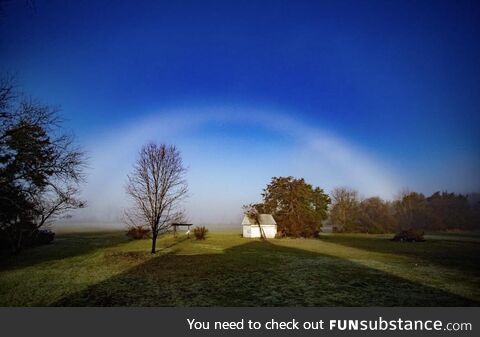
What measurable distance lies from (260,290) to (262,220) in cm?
4412

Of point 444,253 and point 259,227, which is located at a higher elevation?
point 259,227

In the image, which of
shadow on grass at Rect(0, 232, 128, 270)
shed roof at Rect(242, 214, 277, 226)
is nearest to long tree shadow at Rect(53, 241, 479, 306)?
shadow on grass at Rect(0, 232, 128, 270)

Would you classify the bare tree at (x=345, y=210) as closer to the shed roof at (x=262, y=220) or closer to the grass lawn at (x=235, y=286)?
the shed roof at (x=262, y=220)

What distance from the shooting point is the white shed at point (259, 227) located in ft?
176

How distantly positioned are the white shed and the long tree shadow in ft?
125

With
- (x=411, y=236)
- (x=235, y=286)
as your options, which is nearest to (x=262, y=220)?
(x=411, y=236)

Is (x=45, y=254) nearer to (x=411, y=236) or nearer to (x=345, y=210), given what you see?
(x=411, y=236)

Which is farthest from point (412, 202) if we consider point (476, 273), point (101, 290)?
point (101, 290)

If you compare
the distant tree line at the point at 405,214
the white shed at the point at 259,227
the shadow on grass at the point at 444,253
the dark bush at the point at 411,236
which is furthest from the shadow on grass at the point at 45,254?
the distant tree line at the point at 405,214

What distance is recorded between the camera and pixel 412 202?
9175 centimetres

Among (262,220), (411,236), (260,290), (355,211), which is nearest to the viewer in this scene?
(260,290)

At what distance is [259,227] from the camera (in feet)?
177
